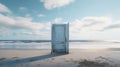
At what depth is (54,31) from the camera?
1767 centimetres

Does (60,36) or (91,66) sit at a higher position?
(60,36)

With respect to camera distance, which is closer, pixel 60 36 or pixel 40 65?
pixel 40 65

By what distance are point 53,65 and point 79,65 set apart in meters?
1.44

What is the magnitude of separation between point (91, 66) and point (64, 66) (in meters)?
1.46

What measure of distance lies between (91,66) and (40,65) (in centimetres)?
282

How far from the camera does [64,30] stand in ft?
57.4

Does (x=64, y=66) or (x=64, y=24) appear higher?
(x=64, y=24)

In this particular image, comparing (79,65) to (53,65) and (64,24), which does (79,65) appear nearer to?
(53,65)

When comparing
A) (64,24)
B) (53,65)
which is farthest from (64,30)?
(53,65)

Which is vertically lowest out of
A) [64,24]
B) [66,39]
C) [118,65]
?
[118,65]

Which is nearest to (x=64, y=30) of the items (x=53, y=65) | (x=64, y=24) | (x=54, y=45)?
(x=64, y=24)

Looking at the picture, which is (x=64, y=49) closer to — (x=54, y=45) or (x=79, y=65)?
(x=54, y=45)

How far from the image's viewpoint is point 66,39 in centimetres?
1764

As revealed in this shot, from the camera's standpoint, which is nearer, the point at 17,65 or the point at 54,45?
the point at 17,65
